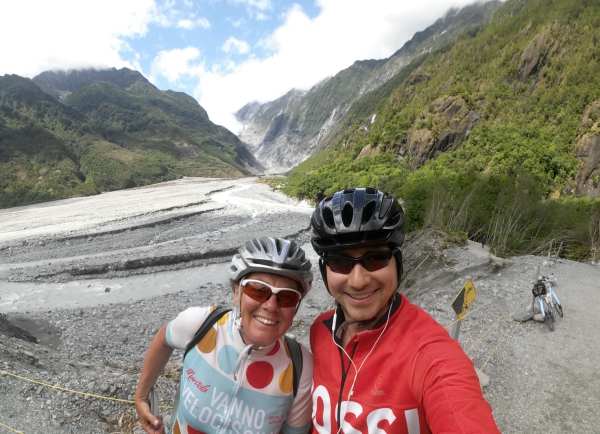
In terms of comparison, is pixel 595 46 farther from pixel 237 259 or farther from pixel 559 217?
pixel 237 259

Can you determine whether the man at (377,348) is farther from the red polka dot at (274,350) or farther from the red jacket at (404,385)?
the red polka dot at (274,350)

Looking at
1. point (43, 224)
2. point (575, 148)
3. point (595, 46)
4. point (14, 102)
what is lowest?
point (575, 148)

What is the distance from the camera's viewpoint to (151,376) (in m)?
2.29

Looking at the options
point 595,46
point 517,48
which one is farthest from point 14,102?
point 595,46

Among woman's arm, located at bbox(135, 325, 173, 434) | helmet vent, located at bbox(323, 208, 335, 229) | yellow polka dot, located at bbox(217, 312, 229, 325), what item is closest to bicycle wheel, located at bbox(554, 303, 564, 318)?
helmet vent, located at bbox(323, 208, 335, 229)

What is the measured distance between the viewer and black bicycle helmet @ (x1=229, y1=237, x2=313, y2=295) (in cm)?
204

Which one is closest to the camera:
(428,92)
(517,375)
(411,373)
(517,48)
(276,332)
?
(411,373)

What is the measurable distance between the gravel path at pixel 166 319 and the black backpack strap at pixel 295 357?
428cm

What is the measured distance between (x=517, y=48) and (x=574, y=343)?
57.0 meters

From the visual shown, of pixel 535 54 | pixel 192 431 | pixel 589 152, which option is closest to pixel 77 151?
pixel 535 54

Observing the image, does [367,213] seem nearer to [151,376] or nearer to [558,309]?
[151,376]

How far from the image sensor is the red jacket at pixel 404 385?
58.0 inches

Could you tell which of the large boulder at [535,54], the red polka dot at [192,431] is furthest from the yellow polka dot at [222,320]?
the large boulder at [535,54]

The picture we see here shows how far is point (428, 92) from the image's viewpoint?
6266 cm
